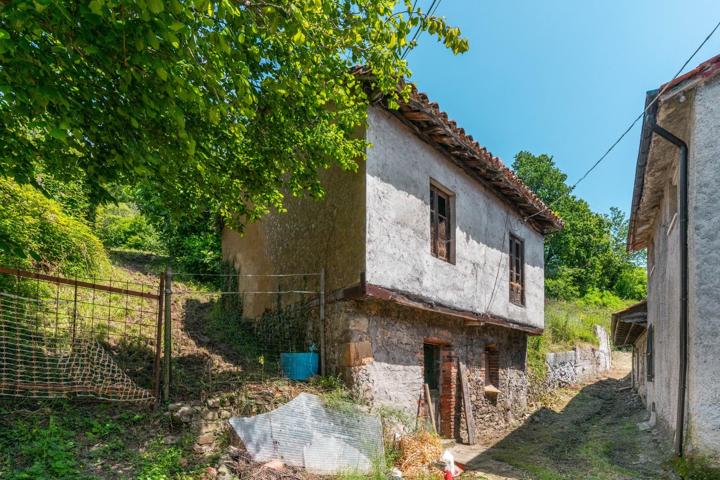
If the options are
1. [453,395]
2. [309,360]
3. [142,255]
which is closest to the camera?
[309,360]

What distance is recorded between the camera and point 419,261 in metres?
8.23

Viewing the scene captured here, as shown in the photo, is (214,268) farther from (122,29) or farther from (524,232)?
(122,29)

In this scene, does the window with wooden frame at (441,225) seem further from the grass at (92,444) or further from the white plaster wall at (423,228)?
the grass at (92,444)

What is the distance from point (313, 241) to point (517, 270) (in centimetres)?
591

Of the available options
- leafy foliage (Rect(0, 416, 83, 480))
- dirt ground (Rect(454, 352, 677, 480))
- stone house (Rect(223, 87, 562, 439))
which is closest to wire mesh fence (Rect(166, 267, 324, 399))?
stone house (Rect(223, 87, 562, 439))

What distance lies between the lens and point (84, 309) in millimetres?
8375

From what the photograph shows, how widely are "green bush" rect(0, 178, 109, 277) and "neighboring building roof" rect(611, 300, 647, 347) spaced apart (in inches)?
485

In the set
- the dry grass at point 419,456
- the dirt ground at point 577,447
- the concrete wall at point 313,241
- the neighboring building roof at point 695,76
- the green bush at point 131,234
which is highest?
the neighboring building roof at point 695,76

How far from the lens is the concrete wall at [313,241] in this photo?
24.5ft

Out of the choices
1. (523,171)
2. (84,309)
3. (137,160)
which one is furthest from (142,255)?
(523,171)

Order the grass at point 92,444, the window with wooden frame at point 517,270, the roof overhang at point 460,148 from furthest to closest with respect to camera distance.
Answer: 1. the window with wooden frame at point 517,270
2. the roof overhang at point 460,148
3. the grass at point 92,444

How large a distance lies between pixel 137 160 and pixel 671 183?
7669 mm

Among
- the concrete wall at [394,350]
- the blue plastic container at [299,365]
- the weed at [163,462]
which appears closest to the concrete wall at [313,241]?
the concrete wall at [394,350]

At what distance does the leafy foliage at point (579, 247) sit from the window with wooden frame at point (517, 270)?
19.3 metres
